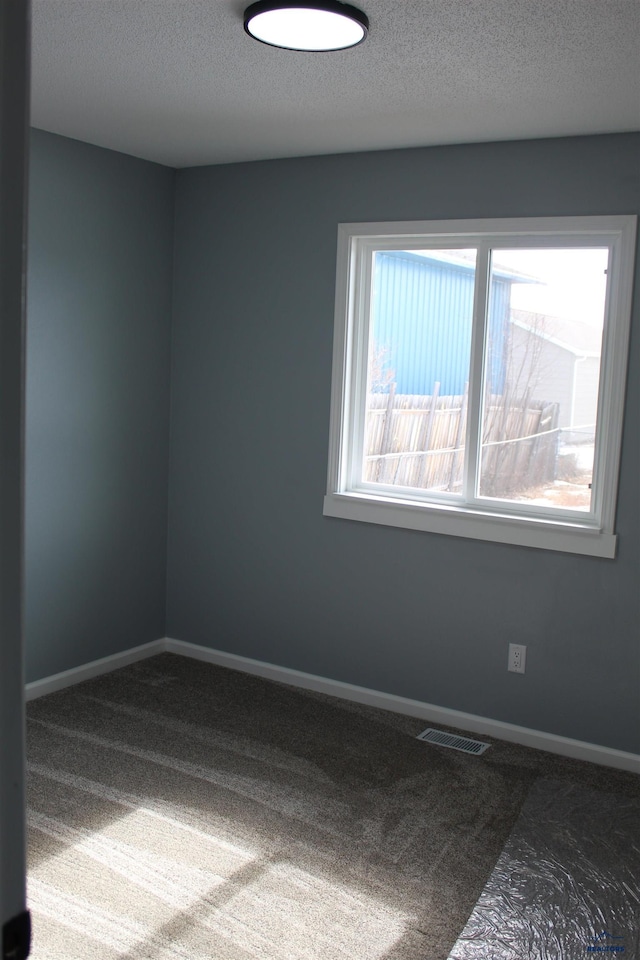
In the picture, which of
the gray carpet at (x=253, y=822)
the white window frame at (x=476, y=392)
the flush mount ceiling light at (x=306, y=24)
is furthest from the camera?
the white window frame at (x=476, y=392)

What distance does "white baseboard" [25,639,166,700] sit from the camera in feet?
12.9

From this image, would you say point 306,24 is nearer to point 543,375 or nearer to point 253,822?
point 543,375

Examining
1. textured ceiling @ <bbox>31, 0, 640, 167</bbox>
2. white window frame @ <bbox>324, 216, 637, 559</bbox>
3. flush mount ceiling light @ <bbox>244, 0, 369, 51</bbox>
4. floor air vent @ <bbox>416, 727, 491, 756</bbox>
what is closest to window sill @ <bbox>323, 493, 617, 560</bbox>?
white window frame @ <bbox>324, 216, 637, 559</bbox>

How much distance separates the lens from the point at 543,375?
3.62 metres

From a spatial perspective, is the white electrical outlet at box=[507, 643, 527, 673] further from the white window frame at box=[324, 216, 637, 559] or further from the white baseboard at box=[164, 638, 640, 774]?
the white window frame at box=[324, 216, 637, 559]

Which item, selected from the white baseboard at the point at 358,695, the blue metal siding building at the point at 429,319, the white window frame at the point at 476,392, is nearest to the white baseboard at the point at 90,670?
the white baseboard at the point at 358,695

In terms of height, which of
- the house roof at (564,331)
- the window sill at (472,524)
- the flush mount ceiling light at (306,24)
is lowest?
the window sill at (472,524)

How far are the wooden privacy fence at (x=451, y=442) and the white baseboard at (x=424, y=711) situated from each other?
978 millimetres

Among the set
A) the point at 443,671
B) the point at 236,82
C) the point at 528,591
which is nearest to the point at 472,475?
the point at 528,591

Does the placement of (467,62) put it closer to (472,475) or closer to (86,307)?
(472,475)

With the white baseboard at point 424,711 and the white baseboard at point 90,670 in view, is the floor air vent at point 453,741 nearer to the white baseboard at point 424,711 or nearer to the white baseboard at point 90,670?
the white baseboard at point 424,711

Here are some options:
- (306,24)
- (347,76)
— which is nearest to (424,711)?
(347,76)

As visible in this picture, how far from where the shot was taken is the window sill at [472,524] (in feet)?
11.3

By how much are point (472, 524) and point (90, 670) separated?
1.97 m
